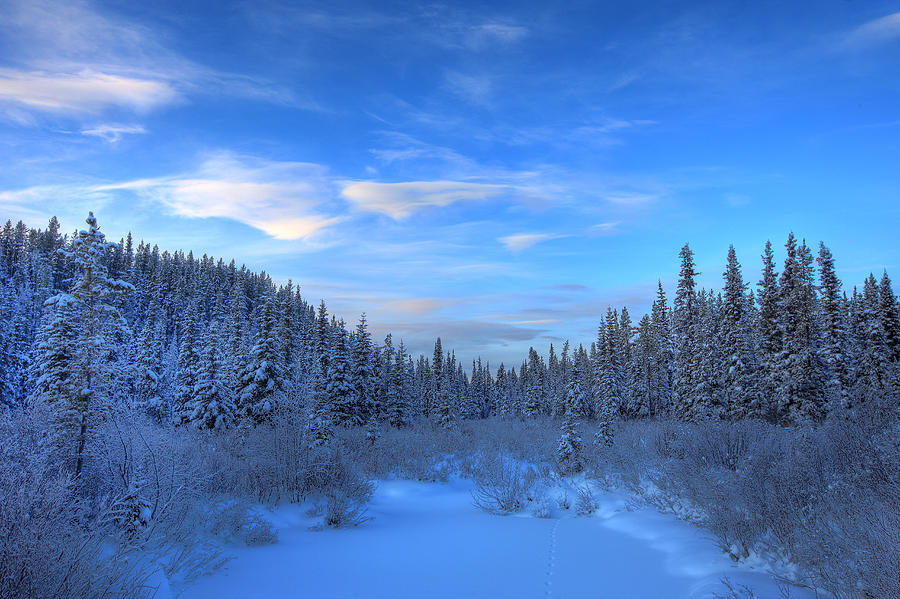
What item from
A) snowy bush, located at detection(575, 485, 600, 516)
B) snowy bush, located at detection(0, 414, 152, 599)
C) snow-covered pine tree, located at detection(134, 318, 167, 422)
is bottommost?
snowy bush, located at detection(575, 485, 600, 516)

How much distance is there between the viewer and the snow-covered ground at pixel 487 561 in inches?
352

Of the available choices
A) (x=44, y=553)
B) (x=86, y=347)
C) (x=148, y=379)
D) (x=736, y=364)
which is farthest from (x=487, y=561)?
(x=736, y=364)

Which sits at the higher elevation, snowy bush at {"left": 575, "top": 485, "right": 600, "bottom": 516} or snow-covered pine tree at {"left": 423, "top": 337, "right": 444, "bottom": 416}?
snow-covered pine tree at {"left": 423, "top": 337, "right": 444, "bottom": 416}

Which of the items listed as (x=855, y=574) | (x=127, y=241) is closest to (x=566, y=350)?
(x=855, y=574)

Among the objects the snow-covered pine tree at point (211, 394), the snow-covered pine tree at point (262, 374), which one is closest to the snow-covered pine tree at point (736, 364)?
the snow-covered pine tree at point (262, 374)

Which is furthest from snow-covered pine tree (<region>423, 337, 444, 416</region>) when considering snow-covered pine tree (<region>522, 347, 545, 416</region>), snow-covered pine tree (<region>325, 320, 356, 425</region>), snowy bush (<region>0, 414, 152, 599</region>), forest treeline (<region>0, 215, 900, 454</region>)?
snowy bush (<region>0, 414, 152, 599</region>)

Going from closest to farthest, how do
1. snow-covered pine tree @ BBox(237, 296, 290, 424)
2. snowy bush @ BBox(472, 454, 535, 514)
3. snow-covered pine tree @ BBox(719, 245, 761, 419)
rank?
snowy bush @ BBox(472, 454, 535, 514), snow-covered pine tree @ BBox(237, 296, 290, 424), snow-covered pine tree @ BBox(719, 245, 761, 419)

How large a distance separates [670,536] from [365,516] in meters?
9.24

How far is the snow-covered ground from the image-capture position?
29.3 feet

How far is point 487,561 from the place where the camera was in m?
11.3

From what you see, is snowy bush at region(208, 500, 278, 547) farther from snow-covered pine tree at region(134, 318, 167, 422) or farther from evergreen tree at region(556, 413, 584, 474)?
evergreen tree at region(556, 413, 584, 474)

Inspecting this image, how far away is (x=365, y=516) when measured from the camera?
51.0ft

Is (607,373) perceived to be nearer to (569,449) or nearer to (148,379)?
(569,449)

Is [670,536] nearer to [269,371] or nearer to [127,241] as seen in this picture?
[269,371]
